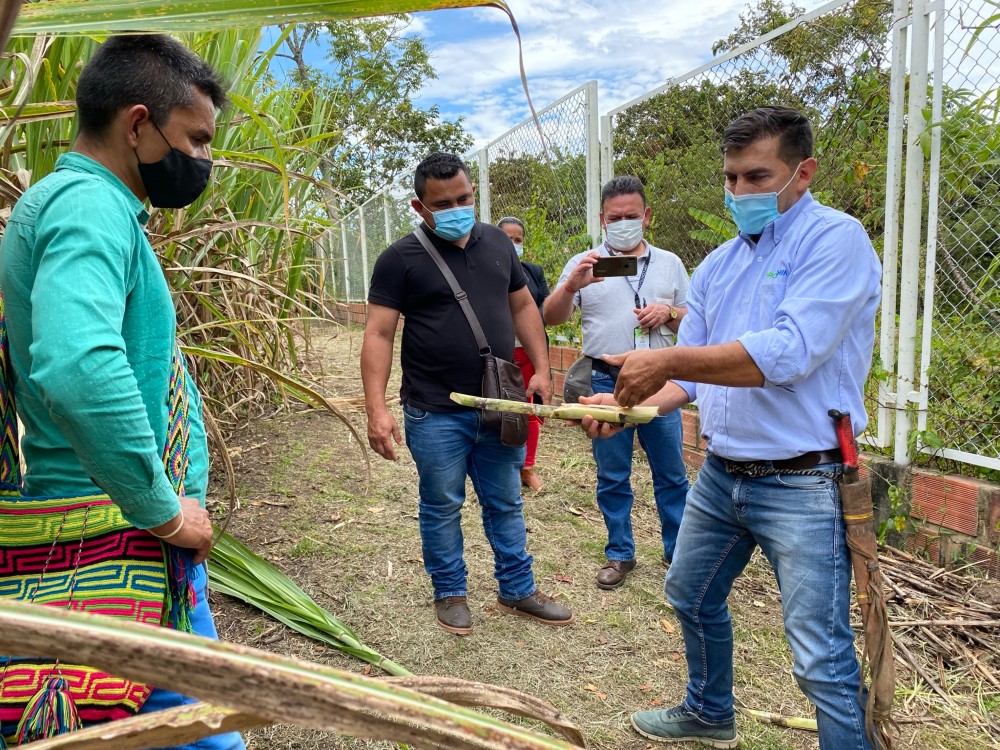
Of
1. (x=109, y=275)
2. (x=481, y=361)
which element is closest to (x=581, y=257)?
(x=481, y=361)

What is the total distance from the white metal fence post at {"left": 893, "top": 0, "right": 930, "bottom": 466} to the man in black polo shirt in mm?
1922

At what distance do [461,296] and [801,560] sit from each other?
65.2 inches

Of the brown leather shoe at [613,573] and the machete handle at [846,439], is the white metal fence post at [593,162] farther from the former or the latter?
the machete handle at [846,439]

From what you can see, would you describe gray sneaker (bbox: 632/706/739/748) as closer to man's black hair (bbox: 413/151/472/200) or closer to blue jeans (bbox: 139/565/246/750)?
blue jeans (bbox: 139/565/246/750)

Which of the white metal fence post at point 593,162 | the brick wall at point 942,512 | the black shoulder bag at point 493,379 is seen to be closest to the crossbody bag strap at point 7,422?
the black shoulder bag at point 493,379

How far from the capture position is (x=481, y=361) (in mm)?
2965

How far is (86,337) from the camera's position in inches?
44.8

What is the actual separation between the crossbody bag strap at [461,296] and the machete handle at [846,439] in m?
1.45

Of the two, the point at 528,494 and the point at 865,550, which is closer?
the point at 865,550

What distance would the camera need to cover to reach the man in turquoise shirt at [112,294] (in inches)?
45.3

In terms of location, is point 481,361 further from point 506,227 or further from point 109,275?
point 506,227

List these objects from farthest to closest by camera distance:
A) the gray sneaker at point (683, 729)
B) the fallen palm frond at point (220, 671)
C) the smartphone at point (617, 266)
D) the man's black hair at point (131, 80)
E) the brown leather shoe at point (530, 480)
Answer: the brown leather shoe at point (530, 480)
the smartphone at point (617, 266)
the gray sneaker at point (683, 729)
the man's black hair at point (131, 80)
the fallen palm frond at point (220, 671)

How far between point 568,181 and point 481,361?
379 centimetres

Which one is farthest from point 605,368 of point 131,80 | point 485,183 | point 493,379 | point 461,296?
point 485,183
